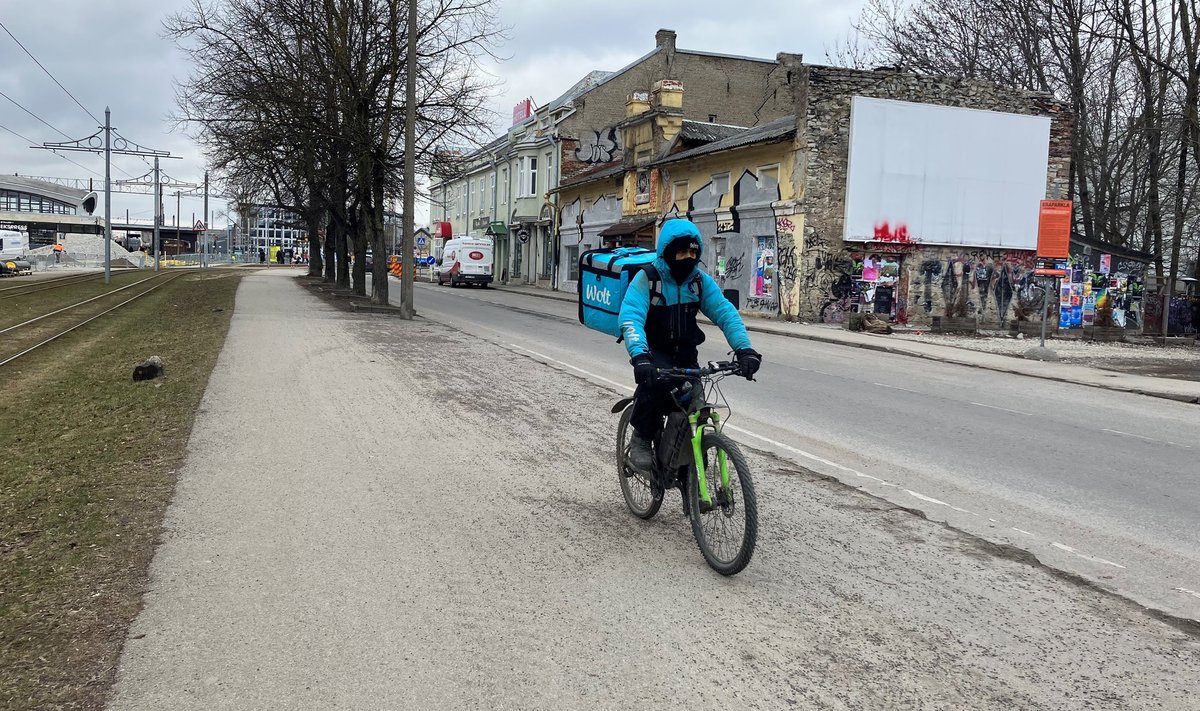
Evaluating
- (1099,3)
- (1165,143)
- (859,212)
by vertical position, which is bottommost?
(859,212)

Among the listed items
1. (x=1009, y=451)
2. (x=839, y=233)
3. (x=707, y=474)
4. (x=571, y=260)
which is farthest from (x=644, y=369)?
(x=571, y=260)

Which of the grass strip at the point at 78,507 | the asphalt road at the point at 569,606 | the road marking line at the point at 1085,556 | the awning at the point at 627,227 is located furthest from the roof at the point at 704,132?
the road marking line at the point at 1085,556

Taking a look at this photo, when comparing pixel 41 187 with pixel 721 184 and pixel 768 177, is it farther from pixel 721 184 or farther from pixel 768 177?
pixel 768 177

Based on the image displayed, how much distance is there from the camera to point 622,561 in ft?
15.5

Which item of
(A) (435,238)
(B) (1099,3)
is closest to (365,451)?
(B) (1099,3)

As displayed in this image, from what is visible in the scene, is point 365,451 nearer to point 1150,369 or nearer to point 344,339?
point 344,339

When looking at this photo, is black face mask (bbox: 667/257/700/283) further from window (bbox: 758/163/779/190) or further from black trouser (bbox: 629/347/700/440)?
window (bbox: 758/163/779/190)

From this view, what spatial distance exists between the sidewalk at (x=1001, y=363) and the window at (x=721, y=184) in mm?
7279

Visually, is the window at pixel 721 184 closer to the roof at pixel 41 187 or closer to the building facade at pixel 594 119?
the building facade at pixel 594 119

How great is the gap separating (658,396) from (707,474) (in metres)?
0.57

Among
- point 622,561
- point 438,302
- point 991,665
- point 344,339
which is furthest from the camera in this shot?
point 438,302

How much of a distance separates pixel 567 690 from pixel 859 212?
81.4 ft

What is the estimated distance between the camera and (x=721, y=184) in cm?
3064

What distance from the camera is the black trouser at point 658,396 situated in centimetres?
495
